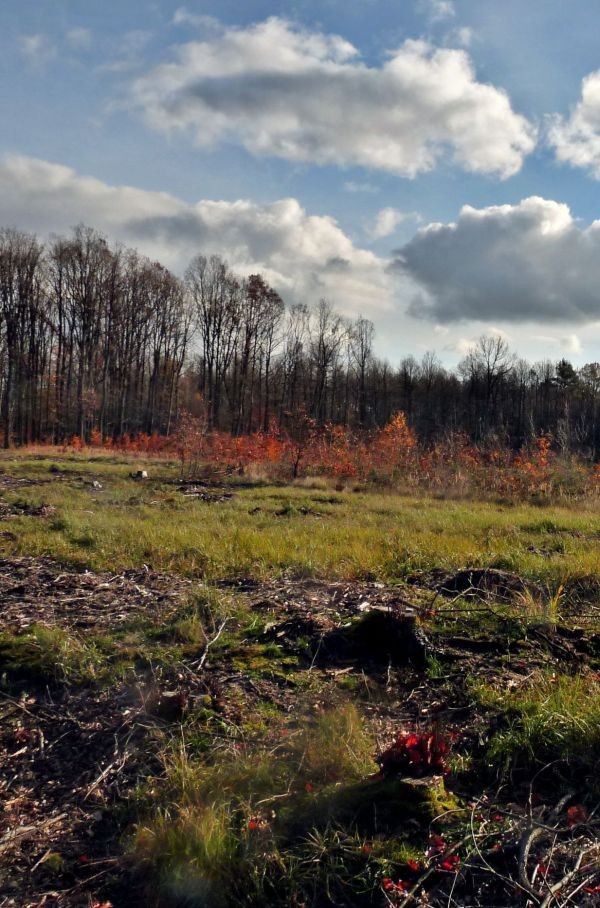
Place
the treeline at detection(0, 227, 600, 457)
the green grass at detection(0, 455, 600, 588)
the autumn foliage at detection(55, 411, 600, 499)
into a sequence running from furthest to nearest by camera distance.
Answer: the treeline at detection(0, 227, 600, 457)
the autumn foliage at detection(55, 411, 600, 499)
the green grass at detection(0, 455, 600, 588)

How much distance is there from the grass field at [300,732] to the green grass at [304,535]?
0.09 meters

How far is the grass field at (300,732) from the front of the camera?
2395 mm

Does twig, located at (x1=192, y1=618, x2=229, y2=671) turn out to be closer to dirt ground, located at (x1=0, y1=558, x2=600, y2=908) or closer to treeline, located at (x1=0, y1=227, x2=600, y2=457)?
dirt ground, located at (x1=0, y1=558, x2=600, y2=908)

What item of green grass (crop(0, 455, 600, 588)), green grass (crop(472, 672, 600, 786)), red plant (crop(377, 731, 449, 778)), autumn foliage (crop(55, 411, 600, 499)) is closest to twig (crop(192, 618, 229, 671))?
red plant (crop(377, 731, 449, 778))

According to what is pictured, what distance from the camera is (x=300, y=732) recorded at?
10.6ft

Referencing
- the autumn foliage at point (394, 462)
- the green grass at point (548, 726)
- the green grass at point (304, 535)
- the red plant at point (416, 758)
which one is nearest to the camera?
the red plant at point (416, 758)

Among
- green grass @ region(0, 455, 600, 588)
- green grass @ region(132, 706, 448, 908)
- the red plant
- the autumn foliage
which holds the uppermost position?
the autumn foliage

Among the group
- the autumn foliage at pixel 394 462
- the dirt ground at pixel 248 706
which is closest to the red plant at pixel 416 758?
the dirt ground at pixel 248 706

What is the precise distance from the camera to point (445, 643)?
14.1 ft

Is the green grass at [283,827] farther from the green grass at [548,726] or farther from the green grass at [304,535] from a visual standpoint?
the green grass at [304,535]

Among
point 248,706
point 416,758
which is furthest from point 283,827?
point 248,706

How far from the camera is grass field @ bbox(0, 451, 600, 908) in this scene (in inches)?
94.3

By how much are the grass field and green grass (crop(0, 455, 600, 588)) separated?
0.09 metres

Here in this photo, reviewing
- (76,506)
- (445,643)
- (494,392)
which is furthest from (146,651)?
(494,392)
